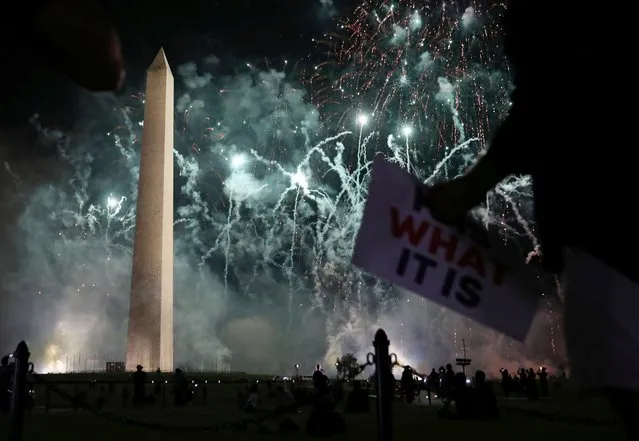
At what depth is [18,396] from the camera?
5762 mm

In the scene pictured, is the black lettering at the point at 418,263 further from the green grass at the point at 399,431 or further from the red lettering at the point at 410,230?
the green grass at the point at 399,431

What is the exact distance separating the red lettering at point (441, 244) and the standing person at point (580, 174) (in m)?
0.07

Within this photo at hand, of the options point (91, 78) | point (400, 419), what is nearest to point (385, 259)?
point (91, 78)

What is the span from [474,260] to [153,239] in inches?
1160

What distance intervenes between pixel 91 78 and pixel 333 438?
786cm

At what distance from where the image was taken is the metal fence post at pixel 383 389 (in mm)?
4125

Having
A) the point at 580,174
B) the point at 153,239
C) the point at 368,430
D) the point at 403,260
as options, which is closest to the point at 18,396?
the point at 403,260

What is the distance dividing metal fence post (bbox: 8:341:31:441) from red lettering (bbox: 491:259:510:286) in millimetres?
5295

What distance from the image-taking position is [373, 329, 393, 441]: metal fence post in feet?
13.5

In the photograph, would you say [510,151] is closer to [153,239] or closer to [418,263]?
[418,263]

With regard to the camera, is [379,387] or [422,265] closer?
[422,265]

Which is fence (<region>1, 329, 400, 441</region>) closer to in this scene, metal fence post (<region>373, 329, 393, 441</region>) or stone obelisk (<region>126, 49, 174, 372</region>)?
metal fence post (<region>373, 329, 393, 441</region>)

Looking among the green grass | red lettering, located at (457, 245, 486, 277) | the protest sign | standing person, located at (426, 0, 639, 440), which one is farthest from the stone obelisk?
standing person, located at (426, 0, 639, 440)

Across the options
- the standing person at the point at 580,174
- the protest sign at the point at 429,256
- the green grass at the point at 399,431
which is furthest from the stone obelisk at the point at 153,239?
the standing person at the point at 580,174
